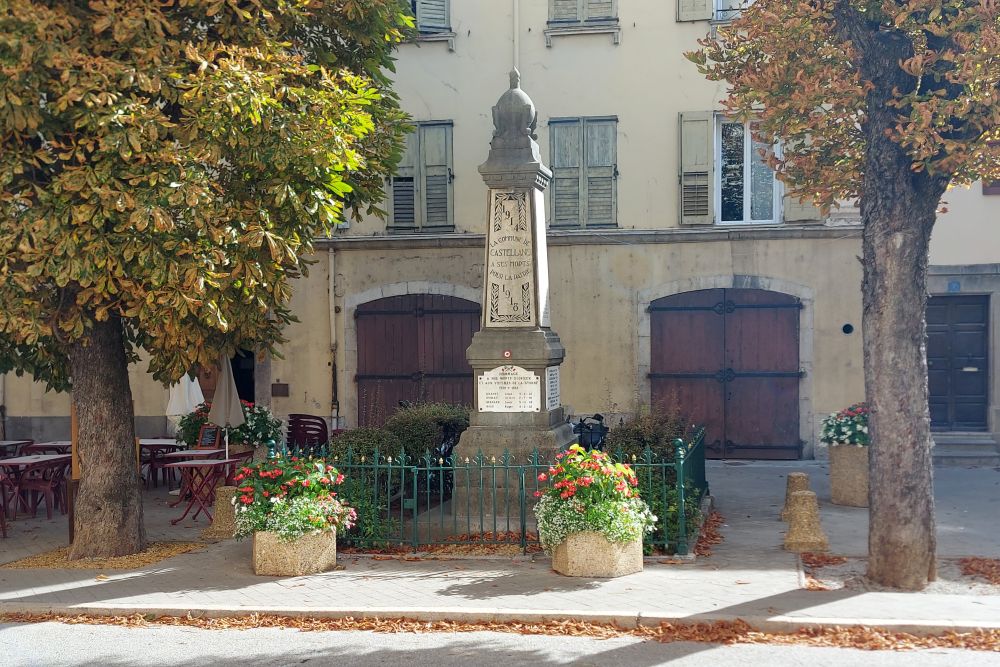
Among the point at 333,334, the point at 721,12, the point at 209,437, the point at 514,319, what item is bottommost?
the point at 209,437

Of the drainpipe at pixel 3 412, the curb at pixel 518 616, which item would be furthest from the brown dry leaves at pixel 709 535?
the drainpipe at pixel 3 412

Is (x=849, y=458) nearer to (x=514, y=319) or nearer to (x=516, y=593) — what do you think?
(x=514, y=319)

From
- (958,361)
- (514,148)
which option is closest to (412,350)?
(514,148)

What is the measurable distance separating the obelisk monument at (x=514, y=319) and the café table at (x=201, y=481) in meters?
2.97

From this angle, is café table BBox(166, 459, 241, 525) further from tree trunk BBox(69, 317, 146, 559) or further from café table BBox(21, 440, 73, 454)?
café table BBox(21, 440, 73, 454)

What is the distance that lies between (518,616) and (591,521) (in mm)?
1301

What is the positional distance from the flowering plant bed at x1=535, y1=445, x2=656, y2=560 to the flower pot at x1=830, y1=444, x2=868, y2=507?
416 centimetres

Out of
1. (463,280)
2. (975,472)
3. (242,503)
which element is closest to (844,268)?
(975,472)

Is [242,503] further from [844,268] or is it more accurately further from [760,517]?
[844,268]

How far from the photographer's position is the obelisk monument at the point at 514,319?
33.4ft

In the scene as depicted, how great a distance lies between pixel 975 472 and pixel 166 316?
37.6 feet

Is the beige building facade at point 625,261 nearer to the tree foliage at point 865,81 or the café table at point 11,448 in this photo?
the café table at point 11,448

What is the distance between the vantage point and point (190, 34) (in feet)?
29.3

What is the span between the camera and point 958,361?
16.0 meters
